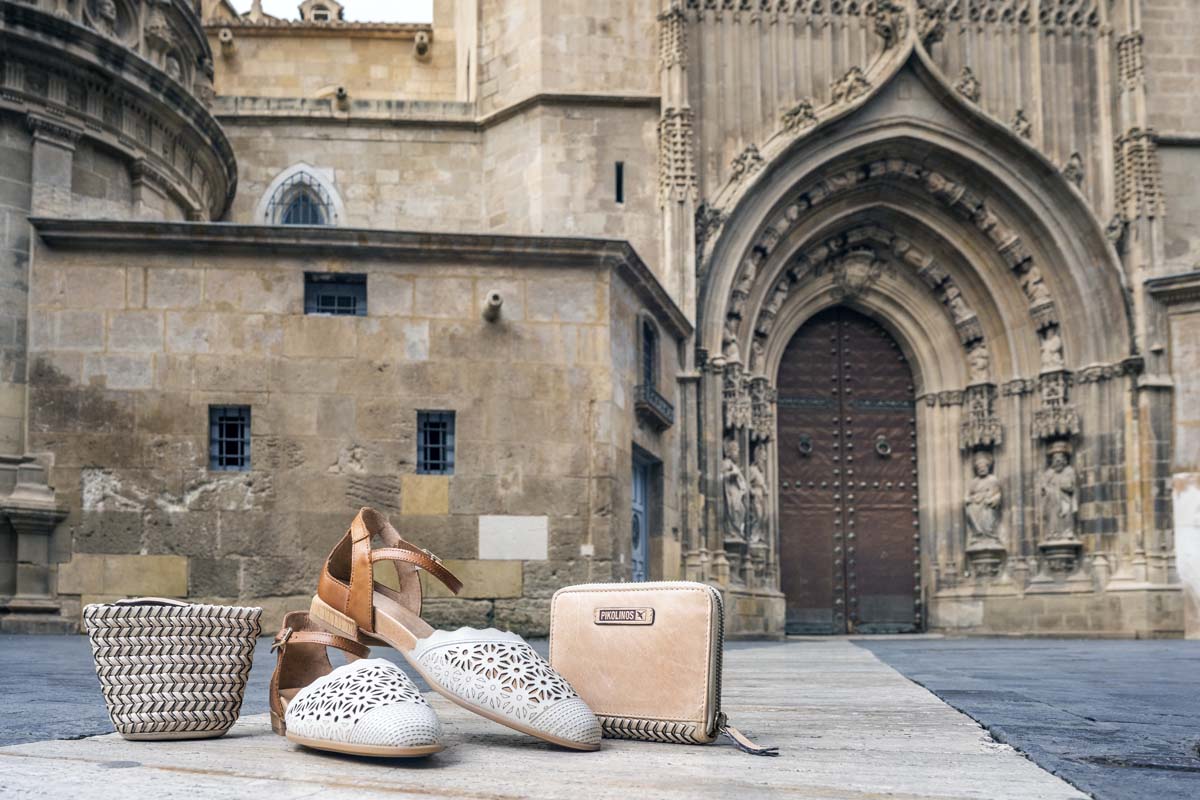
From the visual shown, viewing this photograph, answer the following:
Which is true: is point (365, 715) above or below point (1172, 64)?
below

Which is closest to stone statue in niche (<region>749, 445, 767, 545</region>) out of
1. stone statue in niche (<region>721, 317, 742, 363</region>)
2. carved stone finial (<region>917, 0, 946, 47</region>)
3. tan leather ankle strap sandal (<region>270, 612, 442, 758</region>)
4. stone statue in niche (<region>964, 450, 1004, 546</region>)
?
stone statue in niche (<region>721, 317, 742, 363</region>)

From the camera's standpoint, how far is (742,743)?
4.32 m

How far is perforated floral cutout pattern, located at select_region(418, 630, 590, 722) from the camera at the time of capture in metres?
4.14

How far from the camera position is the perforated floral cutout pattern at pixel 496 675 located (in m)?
4.14

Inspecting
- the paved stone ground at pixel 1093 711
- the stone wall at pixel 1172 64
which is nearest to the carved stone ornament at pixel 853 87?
the stone wall at pixel 1172 64

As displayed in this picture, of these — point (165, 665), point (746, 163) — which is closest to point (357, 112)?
point (746, 163)

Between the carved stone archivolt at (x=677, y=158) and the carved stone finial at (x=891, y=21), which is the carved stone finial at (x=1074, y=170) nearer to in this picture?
the carved stone finial at (x=891, y=21)

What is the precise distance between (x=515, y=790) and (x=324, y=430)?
10.5 m

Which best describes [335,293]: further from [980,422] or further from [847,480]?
[980,422]

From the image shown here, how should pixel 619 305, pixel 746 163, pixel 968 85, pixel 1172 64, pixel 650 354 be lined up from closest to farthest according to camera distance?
pixel 619 305 → pixel 650 354 → pixel 746 163 → pixel 968 85 → pixel 1172 64

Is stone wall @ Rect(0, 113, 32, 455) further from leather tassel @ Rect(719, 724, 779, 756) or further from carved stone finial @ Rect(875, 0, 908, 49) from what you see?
carved stone finial @ Rect(875, 0, 908, 49)

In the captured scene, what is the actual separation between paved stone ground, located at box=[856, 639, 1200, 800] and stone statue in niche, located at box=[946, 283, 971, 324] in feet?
36.6

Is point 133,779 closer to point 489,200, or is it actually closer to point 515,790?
point 515,790

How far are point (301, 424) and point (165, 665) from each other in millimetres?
9435
